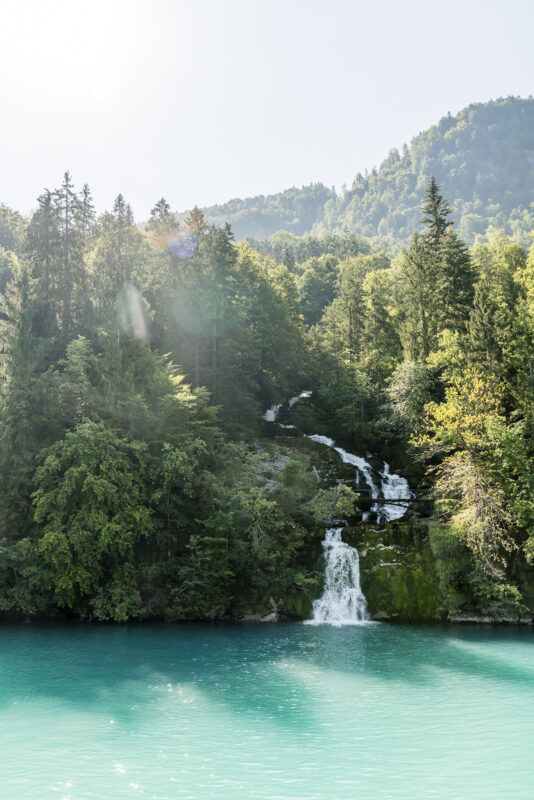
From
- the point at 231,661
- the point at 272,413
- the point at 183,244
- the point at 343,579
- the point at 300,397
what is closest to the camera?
the point at 231,661

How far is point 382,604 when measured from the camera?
84.4 feet

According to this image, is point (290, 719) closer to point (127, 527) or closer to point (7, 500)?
point (127, 527)

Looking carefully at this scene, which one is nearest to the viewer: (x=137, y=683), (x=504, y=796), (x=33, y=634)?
(x=504, y=796)

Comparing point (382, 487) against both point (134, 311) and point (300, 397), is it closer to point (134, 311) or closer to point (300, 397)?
point (134, 311)

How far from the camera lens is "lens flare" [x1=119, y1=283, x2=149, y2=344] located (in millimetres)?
33000

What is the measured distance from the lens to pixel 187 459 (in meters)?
26.4

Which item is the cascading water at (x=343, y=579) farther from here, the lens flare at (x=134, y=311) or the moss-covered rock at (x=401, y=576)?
the lens flare at (x=134, y=311)

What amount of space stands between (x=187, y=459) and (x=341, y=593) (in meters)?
Result: 9.67

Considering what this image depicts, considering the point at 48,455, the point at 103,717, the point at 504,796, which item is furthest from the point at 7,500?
the point at 504,796

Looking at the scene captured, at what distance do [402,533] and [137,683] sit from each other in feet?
48.6

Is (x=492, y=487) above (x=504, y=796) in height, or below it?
above

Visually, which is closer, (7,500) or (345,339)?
(7,500)

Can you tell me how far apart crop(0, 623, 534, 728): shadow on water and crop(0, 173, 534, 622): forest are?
159cm

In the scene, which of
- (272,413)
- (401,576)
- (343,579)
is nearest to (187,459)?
(343,579)
